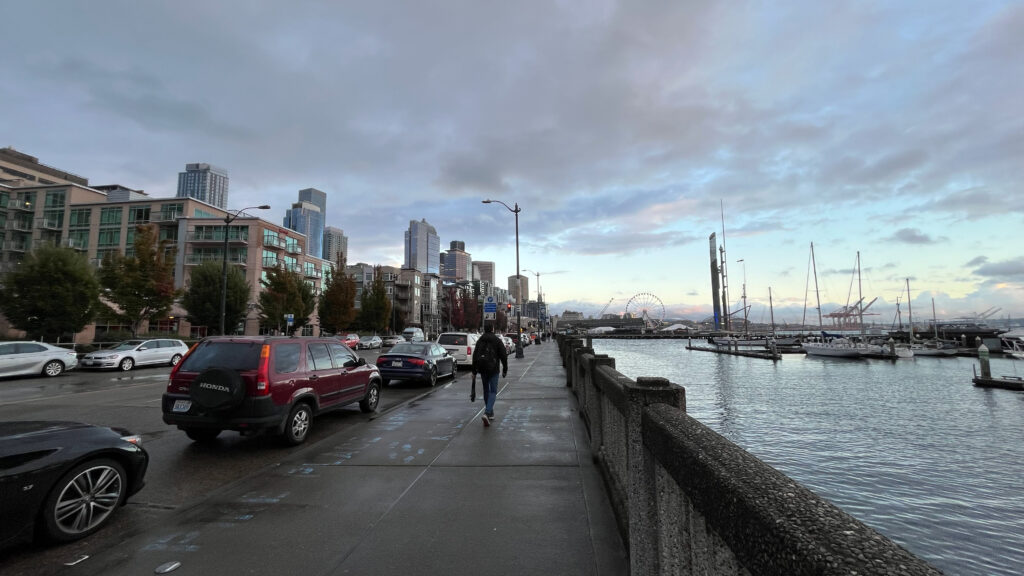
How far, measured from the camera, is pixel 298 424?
7441 millimetres

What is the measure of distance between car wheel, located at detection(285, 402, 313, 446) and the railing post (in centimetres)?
582

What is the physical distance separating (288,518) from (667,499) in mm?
3810

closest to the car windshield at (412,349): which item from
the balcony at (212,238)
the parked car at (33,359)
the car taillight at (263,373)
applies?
the car taillight at (263,373)

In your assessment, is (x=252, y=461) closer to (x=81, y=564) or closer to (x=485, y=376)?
(x=81, y=564)

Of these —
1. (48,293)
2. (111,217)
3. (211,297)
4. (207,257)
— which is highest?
(111,217)

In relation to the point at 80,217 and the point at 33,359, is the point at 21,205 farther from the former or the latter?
the point at 33,359

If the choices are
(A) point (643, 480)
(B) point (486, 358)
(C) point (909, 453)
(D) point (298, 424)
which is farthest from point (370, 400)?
(C) point (909, 453)

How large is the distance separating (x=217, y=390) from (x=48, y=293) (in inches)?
1139

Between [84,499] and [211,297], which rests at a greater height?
[211,297]

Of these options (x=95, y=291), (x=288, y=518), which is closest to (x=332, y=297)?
(x=95, y=291)

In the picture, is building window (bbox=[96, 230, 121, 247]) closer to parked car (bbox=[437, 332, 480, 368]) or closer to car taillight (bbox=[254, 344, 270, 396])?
parked car (bbox=[437, 332, 480, 368])

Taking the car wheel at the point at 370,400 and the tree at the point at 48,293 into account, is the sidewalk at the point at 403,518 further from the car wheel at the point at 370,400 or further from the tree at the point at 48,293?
the tree at the point at 48,293

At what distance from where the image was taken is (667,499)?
2424 millimetres

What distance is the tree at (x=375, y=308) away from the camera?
199 ft
